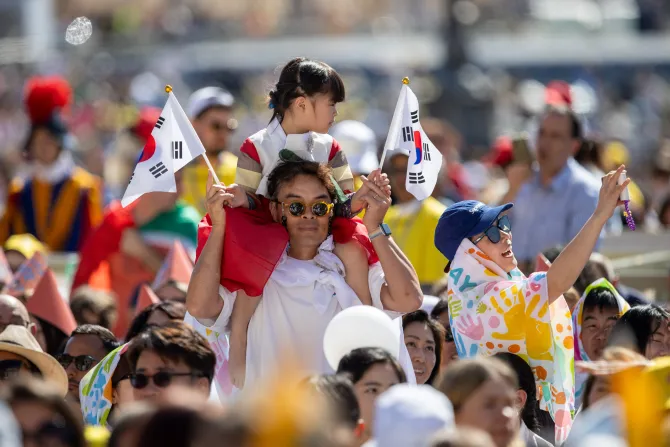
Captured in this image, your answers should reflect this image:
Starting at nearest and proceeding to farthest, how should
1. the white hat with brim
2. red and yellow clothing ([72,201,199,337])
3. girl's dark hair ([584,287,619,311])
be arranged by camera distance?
the white hat with brim < girl's dark hair ([584,287,619,311]) < red and yellow clothing ([72,201,199,337])

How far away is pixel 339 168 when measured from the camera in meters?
5.67

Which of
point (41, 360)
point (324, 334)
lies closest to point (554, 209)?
point (324, 334)

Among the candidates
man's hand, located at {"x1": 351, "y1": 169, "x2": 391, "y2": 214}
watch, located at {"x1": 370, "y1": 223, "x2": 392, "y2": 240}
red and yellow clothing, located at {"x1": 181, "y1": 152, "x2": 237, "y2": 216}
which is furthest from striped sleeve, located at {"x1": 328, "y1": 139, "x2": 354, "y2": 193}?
red and yellow clothing, located at {"x1": 181, "y1": 152, "x2": 237, "y2": 216}

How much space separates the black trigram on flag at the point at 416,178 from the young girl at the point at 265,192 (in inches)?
12.5

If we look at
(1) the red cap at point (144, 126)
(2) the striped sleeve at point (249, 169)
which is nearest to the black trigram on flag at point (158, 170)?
(2) the striped sleeve at point (249, 169)

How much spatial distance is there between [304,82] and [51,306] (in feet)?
7.66

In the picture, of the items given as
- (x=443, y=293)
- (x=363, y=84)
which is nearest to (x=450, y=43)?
(x=363, y=84)

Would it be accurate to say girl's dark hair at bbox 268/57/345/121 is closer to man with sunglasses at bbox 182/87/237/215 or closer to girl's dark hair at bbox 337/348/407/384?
girl's dark hair at bbox 337/348/407/384

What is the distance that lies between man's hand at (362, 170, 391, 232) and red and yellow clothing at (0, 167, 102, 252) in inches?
206

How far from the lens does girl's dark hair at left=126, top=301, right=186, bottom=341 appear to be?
6.33 m

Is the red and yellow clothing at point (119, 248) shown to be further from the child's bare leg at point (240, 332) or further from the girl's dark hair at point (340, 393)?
the girl's dark hair at point (340, 393)

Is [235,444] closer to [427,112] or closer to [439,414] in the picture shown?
[439,414]

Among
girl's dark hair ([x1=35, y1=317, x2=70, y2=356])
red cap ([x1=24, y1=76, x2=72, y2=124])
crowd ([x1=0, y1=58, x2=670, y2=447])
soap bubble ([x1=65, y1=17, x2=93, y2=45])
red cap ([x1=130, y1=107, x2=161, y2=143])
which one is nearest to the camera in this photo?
crowd ([x1=0, y1=58, x2=670, y2=447])

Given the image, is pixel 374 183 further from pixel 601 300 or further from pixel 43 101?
pixel 43 101
